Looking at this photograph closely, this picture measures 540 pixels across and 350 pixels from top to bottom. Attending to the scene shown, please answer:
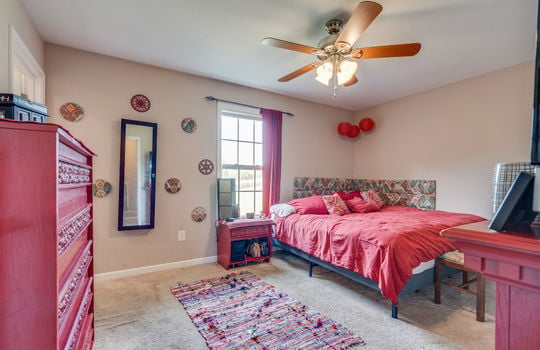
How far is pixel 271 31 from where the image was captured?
2.38 metres

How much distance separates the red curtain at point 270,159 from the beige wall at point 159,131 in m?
0.25

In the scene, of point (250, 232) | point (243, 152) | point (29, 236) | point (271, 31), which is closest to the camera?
point (29, 236)

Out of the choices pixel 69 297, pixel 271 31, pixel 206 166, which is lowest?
pixel 69 297

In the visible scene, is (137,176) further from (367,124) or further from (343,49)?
(367,124)

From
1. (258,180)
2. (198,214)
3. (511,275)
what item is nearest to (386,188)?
(258,180)

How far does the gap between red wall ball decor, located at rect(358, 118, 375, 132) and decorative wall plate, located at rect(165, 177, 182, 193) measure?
3.42 meters

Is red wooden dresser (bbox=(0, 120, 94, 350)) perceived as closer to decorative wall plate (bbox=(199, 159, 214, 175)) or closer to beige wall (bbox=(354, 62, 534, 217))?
decorative wall plate (bbox=(199, 159, 214, 175))

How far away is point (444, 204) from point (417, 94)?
1.79 m

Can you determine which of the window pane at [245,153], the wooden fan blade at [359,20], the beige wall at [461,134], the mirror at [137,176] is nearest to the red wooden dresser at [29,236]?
the wooden fan blade at [359,20]

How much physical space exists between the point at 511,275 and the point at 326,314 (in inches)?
74.6

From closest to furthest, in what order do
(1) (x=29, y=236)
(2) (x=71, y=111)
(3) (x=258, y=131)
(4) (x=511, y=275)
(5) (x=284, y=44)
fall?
(4) (x=511, y=275) < (1) (x=29, y=236) < (5) (x=284, y=44) < (2) (x=71, y=111) < (3) (x=258, y=131)

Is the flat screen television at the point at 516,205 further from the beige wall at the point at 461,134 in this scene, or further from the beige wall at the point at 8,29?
the beige wall at the point at 461,134

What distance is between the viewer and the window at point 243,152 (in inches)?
148

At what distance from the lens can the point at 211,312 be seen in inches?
86.0
